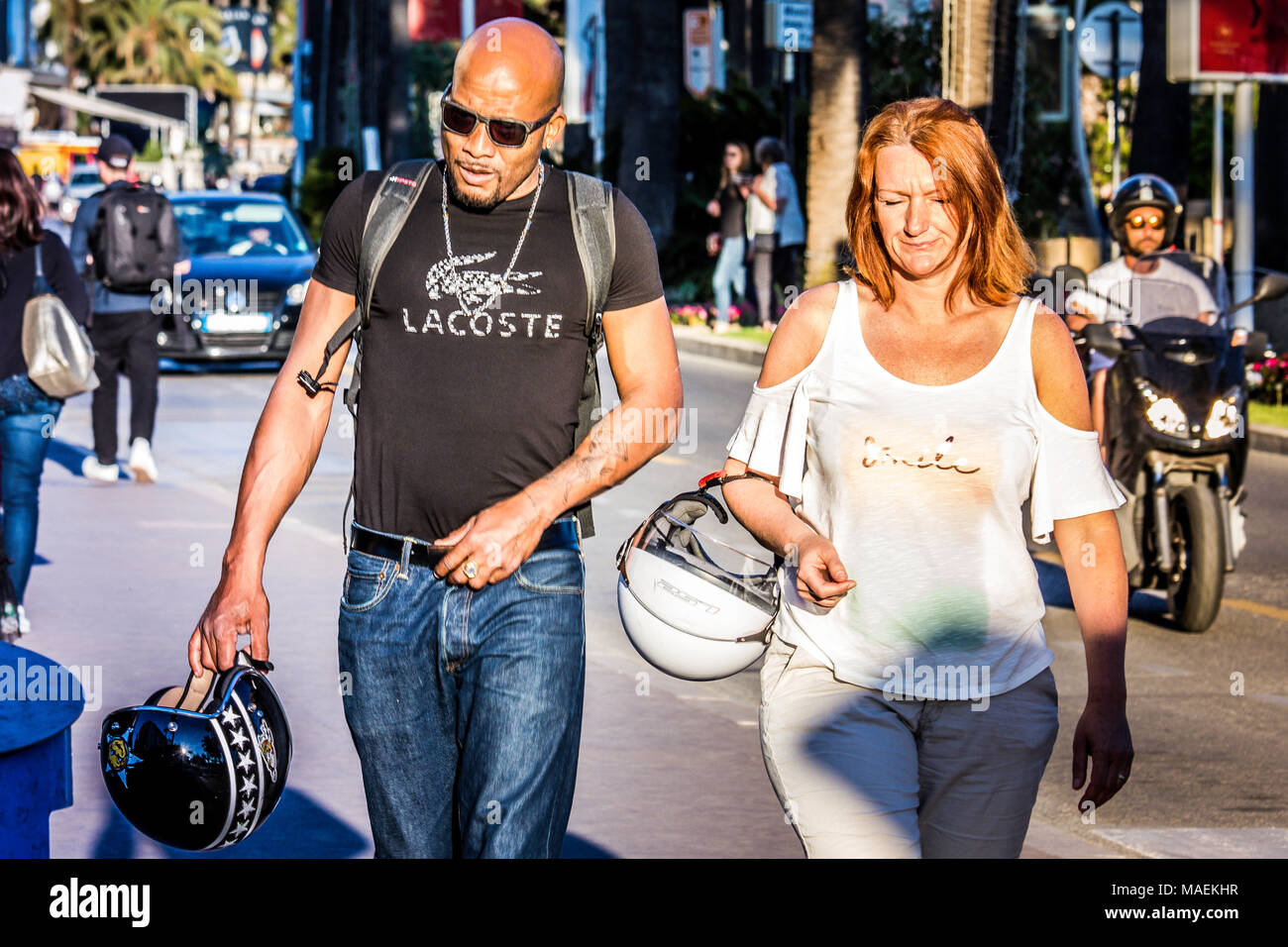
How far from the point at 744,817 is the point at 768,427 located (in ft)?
8.36

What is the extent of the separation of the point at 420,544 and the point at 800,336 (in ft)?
2.44

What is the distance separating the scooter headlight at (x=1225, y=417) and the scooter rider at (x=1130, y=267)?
0.42 m

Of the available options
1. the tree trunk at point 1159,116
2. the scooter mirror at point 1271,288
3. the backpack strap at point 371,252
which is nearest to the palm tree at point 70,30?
the tree trunk at point 1159,116

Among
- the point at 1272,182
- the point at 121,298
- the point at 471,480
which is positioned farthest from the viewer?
the point at 1272,182

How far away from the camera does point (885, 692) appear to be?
3.54m

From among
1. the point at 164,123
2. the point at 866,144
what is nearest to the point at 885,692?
the point at 866,144

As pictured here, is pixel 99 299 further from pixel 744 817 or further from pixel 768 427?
pixel 768 427

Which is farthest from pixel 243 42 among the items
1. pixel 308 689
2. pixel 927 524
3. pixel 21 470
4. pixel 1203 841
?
pixel 927 524

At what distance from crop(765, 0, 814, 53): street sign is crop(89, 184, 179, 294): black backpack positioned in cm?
1167

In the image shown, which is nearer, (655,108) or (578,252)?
(578,252)

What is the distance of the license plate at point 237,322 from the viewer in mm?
19703

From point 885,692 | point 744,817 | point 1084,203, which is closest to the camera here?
point 885,692

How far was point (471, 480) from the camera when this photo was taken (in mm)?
3758

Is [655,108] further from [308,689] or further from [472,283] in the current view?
[472,283]
